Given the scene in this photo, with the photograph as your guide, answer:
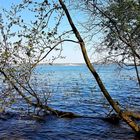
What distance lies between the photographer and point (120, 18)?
632 inches

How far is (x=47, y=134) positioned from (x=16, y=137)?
193cm

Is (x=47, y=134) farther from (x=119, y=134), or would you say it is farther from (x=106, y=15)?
(x=106, y=15)

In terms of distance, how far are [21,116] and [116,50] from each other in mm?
8738

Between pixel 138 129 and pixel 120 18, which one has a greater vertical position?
pixel 120 18

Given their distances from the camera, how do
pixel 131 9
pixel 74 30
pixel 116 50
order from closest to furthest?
pixel 74 30 < pixel 131 9 < pixel 116 50

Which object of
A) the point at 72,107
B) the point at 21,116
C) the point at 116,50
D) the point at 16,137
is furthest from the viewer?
the point at 72,107

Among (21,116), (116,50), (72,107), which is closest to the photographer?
(116,50)

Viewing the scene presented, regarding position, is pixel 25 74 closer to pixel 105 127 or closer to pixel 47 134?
pixel 47 134

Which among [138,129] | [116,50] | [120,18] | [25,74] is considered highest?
[120,18]

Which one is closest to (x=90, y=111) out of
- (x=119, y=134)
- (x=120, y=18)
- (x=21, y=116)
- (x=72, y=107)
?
(x=72, y=107)

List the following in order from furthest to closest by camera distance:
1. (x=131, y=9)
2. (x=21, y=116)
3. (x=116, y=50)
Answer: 1. (x=21, y=116)
2. (x=116, y=50)
3. (x=131, y=9)

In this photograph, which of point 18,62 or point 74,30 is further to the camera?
point 18,62

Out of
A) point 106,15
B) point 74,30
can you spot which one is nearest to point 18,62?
point 74,30

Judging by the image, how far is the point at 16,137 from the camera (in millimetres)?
17234
